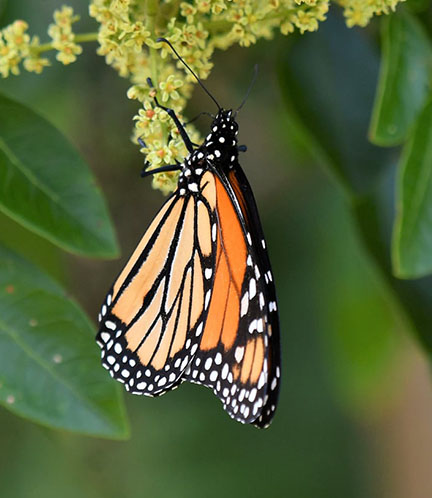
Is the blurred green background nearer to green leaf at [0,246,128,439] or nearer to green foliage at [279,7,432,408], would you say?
green foliage at [279,7,432,408]

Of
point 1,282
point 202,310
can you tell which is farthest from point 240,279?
point 1,282

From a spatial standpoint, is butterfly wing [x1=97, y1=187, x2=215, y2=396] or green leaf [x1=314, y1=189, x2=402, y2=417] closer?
butterfly wing [x1=97, y1=187, x2=215, y2=396]

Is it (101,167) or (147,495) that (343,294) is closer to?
(101,167)

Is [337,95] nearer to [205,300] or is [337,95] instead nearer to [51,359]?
[205,300]

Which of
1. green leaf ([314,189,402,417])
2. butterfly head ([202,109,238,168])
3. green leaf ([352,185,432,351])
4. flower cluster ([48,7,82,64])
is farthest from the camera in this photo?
green leaf ([314,189,402,417])

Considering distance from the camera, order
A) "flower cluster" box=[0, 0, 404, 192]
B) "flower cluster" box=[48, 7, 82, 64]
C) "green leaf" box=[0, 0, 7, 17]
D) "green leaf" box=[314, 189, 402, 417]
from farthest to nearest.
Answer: "green leaf" box=[314, 189, 402, 417] → "green leaf" box=[0, 0, 7, 17] → "flower cluster" box=[48, 7, 82, 64] → "flower cluster" box=[0, 0, 404, 192]

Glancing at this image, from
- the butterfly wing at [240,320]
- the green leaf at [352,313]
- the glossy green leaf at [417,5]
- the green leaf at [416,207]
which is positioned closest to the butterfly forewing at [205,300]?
the butterfly wing at [240,320]

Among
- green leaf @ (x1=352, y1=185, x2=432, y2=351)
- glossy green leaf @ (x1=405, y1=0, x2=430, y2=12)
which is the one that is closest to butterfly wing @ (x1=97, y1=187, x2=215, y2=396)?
green leaf @ (x1=352, y1=185, x2=432, y2=351)

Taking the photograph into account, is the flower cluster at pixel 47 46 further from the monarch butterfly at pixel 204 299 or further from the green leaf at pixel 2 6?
the green leaf at pixel 2 6
